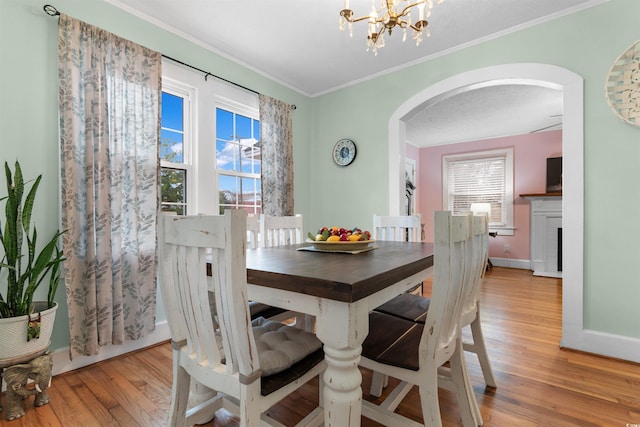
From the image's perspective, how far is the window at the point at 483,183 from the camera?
227 inches

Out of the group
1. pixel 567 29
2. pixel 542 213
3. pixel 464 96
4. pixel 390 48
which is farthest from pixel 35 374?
pixel 542 213

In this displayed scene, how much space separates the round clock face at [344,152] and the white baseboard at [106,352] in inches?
101

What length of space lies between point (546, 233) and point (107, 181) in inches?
239

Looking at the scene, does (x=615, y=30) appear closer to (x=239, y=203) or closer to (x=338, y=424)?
(x=338, y=424)

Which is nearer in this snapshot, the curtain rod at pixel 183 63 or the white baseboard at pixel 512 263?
the curtain rod at pixel 183 63

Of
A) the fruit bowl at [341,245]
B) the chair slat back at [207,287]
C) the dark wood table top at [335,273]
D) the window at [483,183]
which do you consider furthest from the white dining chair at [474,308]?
the window at [483,183]

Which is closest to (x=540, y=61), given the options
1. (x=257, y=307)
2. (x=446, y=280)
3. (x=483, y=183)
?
(x=446, y=280)

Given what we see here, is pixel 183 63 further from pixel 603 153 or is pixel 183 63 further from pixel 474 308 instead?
pixel 603 153

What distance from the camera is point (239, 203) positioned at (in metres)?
3.33

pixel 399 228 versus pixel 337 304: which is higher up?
pixel 399 228

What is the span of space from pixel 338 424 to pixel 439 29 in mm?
2994

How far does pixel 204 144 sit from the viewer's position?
114 inches

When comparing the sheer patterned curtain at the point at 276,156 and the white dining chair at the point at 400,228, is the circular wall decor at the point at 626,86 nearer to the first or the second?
the white dining chair at the point at 400,228

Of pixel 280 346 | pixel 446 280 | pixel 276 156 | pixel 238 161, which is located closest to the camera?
pixel 446 280
